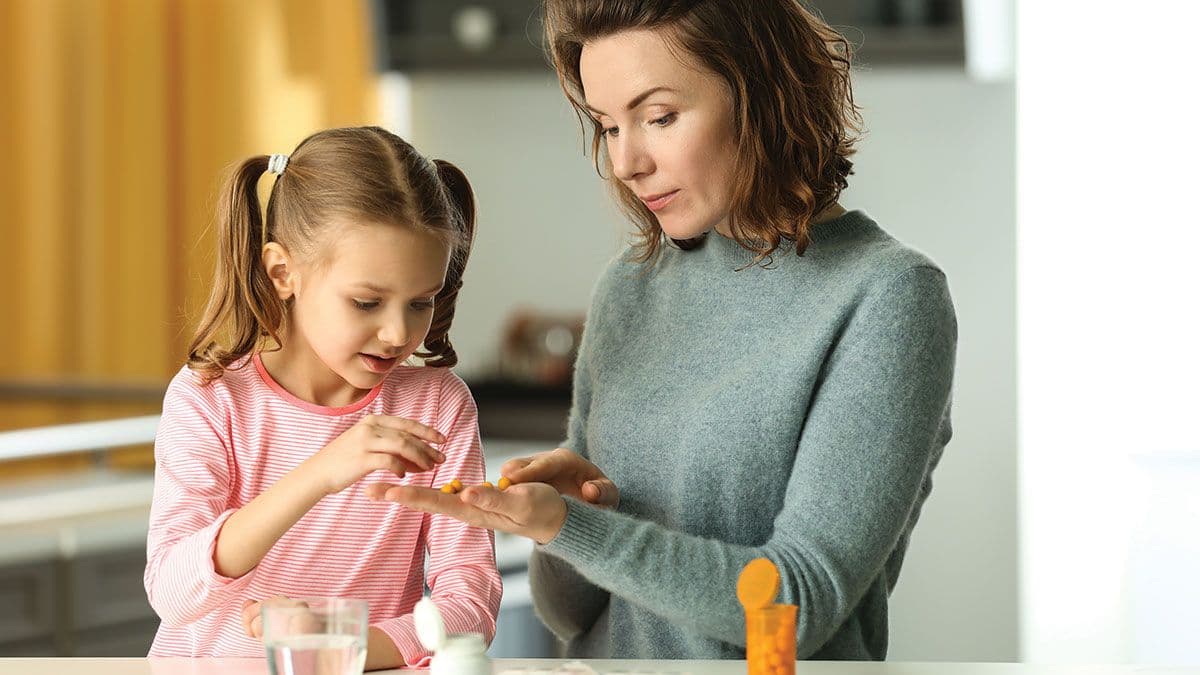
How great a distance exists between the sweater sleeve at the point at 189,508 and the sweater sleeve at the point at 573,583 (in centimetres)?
41

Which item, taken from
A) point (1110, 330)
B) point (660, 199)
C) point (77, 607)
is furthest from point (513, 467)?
point (77, 607)

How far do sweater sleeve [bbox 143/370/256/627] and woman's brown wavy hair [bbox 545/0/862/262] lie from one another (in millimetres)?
555

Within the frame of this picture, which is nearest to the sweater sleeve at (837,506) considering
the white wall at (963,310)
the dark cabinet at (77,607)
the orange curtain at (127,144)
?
the dark cabinet at (77,607)

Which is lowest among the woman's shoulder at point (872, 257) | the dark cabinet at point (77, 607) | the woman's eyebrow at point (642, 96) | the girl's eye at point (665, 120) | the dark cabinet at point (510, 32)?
the dark cabinet at point (77, 607)

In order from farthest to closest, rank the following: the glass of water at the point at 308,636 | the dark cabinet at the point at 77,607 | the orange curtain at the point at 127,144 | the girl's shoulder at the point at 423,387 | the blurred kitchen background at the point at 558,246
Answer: the orange curtain at the point at 127,144 → the dark cabinet at the point at 77,607 → the blurred kitchen background at the point at 558,246 → the girl's shoulder at the point at 423,387 → the glass of water at the point at 308,636

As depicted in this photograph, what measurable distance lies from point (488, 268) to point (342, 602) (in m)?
3.33

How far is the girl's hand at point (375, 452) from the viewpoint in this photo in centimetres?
120

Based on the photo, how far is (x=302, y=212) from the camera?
1.45m

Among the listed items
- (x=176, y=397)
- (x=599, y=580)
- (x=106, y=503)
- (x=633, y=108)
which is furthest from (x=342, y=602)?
(x=106, y=503)

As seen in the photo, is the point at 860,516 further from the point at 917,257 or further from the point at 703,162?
the point at 703,162

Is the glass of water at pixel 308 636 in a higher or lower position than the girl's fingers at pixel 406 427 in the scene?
lower

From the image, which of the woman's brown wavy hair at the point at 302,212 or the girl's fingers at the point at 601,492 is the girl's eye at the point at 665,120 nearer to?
the woman's brown wavy hair at the point at 302,212

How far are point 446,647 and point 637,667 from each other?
0.21 metres

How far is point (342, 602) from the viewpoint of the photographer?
105 centimetres
